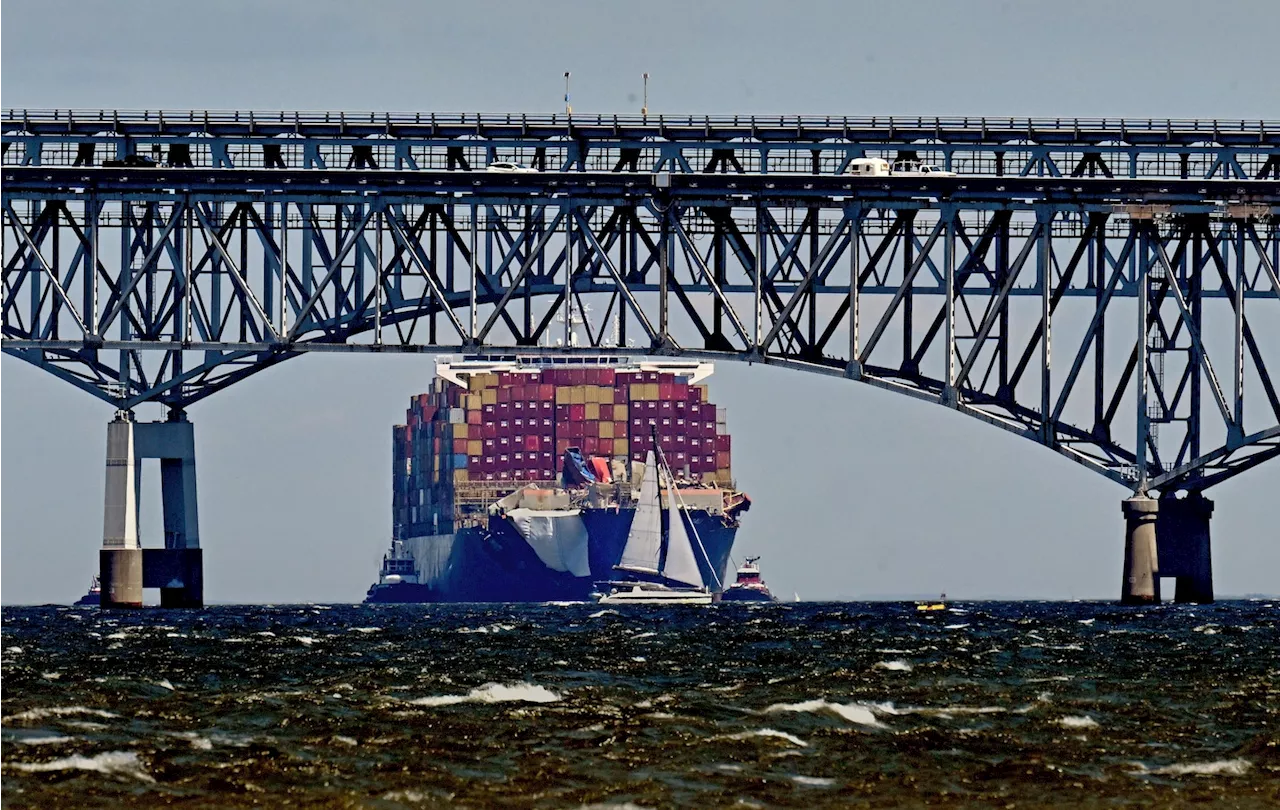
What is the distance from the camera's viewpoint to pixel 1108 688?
48.4 m

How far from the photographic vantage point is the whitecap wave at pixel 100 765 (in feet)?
113

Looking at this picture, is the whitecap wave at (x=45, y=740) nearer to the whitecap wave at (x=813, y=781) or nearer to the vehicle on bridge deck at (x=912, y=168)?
the whitecap wave at (x=813, y=781)

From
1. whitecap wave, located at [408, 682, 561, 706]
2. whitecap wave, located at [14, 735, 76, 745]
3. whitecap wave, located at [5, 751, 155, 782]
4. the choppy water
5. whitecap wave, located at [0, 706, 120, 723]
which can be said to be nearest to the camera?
the choppy water

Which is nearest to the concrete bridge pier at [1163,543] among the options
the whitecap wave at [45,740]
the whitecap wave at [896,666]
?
the whitecap wave at [896,666]

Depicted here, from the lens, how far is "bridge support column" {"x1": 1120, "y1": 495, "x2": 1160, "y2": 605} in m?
98.1

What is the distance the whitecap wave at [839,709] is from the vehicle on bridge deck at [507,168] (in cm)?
5052

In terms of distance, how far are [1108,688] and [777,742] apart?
11.9 m

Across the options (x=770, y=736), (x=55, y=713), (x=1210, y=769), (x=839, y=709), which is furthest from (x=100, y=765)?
(x=1210, y=769)

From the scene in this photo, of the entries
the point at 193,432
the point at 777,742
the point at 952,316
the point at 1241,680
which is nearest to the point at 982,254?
the point at 952,316

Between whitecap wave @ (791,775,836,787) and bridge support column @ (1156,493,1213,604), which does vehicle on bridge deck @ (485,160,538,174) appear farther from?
whitecap wave @ (791,775,836,787)

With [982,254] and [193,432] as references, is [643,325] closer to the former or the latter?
[982,254]

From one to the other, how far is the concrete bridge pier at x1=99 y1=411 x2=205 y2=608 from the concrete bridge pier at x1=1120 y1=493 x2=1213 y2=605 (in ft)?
113

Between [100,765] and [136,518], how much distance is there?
69217 millimetres

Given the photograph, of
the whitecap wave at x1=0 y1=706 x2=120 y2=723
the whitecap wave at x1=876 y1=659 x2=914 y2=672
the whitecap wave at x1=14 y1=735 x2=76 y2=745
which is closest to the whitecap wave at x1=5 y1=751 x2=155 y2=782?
the whitecap wave at x1=14 y1=735 x2=76 y2=745
